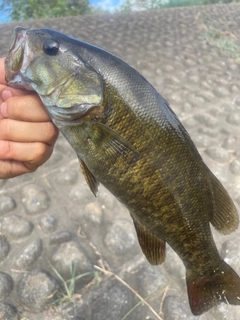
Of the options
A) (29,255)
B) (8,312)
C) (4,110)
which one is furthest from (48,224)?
(4,110)

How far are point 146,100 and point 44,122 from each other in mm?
336

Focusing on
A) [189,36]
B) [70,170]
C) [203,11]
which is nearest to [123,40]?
[189,36]

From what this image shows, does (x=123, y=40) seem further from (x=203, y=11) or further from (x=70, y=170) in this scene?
(x=70, y=170)

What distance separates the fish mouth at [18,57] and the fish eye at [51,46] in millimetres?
40

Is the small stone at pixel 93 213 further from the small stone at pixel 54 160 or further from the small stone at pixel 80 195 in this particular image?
the small stone at pixel 54 160

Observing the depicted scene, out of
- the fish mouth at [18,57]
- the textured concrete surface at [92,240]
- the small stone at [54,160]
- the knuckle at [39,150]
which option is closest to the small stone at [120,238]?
the textured concrete surface at [92,240]

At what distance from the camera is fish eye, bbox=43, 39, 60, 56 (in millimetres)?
1081

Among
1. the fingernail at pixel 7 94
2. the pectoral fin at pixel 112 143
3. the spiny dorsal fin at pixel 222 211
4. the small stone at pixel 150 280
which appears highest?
the pectoral fin at pixel 112 143

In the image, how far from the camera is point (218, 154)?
9.64 ft

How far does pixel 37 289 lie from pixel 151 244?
1074 mm

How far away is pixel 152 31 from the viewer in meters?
4.75

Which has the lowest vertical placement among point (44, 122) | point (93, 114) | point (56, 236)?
point (56, 236)

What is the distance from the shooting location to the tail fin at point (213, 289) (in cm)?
126

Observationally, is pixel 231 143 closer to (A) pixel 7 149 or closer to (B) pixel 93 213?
(B) pixel 93 213
